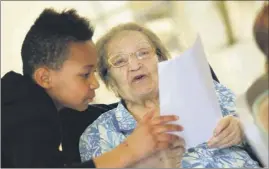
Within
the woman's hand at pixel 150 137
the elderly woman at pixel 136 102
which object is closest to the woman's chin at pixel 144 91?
the elderly woman at pixel 136 102

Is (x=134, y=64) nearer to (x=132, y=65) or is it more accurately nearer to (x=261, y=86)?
(x=132, y=65)

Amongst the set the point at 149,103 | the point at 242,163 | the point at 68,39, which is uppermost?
the point at 68,39

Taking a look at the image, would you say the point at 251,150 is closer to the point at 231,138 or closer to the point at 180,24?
the point at 231,138

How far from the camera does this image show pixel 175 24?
2.86ft

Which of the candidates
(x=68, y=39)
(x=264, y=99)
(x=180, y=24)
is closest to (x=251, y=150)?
(x=264, y=99)

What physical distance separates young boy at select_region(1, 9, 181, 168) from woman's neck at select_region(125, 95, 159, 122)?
8 centimetres

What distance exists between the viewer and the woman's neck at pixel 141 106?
0.85 meters

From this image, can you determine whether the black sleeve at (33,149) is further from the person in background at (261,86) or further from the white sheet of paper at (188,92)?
the person in background at (261,86)

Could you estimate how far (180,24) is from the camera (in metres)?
0.87

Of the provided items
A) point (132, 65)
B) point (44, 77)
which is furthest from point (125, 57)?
point (44, 77)

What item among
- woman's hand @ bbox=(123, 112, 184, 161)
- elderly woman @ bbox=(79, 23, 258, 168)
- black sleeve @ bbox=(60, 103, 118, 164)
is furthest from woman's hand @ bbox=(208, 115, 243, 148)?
black sleeve @ bbox=(60, 103, 118, 164)

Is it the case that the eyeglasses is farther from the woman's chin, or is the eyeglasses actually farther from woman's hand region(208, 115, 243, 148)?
woman's hand region(208, 115, 243, 148)

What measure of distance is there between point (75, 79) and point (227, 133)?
0.89 ft

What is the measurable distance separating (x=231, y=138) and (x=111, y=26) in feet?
0.97
